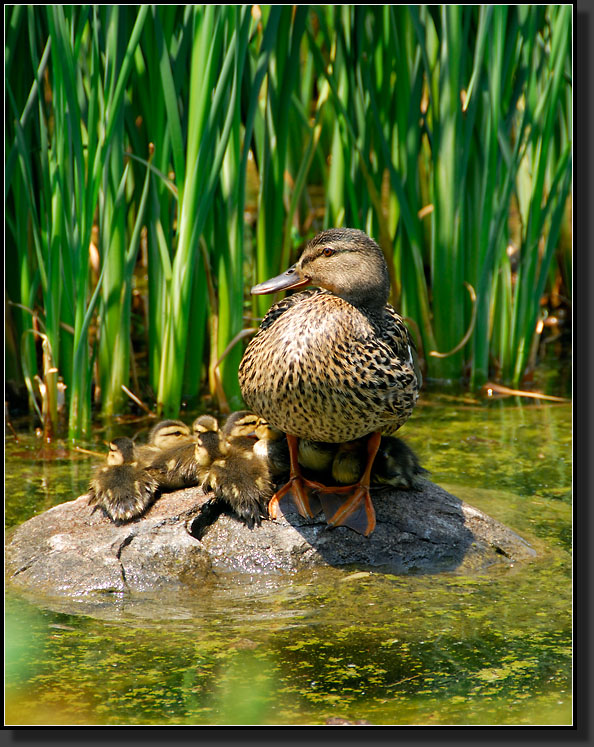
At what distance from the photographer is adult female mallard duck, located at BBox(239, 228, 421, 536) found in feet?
11.9

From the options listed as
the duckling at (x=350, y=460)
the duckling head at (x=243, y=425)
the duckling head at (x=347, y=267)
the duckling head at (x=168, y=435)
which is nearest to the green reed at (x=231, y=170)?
the duckling head at (x=168, y=435)

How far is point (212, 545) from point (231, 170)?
7.22ft

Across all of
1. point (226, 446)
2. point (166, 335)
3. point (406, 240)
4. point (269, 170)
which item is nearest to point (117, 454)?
point (226, 446)

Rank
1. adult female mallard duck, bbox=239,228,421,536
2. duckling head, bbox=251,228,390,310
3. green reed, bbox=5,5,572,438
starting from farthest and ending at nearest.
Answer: green reed, bbox=5,5,572,438, duckling head, bbox=251,228,390,310, adult female mallard duck, bbox=239,228,421,536

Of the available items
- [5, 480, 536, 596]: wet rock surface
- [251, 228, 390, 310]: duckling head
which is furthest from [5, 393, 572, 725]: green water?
[251, 228, 390, 310]: duckling head

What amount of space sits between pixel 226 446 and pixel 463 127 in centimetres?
254

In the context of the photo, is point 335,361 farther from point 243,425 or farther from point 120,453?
point 120,453

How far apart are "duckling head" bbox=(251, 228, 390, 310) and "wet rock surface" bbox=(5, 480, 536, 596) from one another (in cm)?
88

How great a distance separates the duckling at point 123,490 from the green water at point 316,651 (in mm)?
372

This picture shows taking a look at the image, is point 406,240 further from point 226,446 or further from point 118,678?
point 118,678

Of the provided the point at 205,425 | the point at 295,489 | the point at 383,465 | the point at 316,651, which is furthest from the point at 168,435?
the point at 316,651

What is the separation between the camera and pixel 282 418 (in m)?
3.73

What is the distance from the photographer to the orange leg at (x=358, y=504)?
3.91 meters

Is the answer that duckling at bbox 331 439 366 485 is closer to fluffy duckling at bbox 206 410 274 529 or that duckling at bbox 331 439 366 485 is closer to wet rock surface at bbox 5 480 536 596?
wet rock surface at bbox 5 480 536 596
